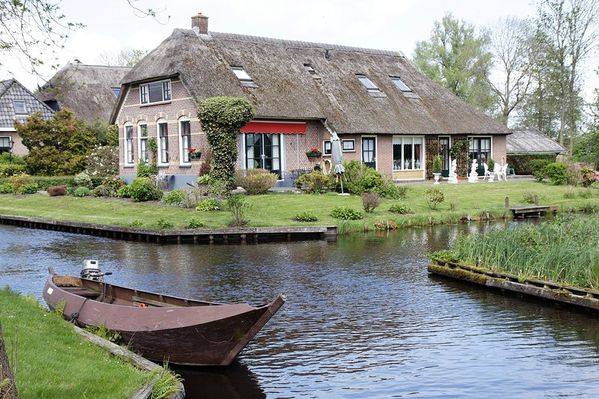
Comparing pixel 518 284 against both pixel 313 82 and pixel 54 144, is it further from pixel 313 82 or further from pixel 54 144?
pixel 54 144

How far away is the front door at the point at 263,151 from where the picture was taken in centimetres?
3222

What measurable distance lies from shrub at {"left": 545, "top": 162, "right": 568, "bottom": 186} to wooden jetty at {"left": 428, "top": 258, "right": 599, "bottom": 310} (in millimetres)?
21740

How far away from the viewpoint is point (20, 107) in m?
49.4

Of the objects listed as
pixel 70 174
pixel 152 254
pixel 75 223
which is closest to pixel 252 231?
pixel 152 254

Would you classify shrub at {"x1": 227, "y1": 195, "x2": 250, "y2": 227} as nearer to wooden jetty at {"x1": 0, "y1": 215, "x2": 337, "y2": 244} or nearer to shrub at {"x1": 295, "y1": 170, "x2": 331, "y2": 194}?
wooden jetty at {"x1": 0, "y1": 215, "x2": 337, "y2": 244}

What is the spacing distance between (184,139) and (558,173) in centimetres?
1823

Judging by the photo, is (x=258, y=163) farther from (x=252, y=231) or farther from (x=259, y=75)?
(x=252, y=231)

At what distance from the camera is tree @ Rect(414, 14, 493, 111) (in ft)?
188

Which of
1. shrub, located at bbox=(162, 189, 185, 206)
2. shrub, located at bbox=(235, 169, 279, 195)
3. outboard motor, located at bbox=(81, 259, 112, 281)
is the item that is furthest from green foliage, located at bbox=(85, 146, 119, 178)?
outboard motor, located at bbox=(81, 259, 112, 281)

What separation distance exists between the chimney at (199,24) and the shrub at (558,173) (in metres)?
18.3

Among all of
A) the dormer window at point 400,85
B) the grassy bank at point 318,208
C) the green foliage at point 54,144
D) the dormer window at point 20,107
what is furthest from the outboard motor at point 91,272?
the dormer window at point 20,107

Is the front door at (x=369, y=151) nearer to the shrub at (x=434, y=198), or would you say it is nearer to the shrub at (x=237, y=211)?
the shrub at (x=434, y=198)

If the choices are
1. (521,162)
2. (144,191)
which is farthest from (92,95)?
(521,162)

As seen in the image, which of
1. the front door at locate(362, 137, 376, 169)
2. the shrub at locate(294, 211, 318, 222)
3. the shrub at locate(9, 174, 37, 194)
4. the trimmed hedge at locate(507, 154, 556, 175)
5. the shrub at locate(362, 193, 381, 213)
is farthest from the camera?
the trimmed hedge at locate(507, 154, 556, 175)
